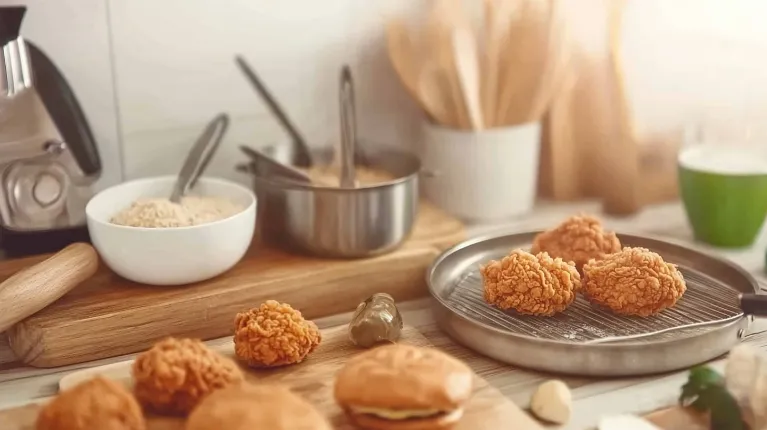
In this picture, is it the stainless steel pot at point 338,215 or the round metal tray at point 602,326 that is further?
the stainless steel pot at point 338,215

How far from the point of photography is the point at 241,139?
1.13 meters

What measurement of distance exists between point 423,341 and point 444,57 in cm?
42

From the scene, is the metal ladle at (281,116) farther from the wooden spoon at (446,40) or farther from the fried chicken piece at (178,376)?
the fried chicken piece at (178,376)

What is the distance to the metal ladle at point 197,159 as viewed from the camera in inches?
38.2

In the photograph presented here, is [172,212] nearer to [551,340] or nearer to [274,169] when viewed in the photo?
[274,169]

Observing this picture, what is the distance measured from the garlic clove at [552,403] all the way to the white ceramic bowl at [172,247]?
34 centimetres

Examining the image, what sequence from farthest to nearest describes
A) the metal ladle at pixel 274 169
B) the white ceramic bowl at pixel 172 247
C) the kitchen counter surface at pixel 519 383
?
the metal ladle at pixel 274 169, the white ceramic bowl at pixel 172 247, the kitchen counter surface at pixel 519 383

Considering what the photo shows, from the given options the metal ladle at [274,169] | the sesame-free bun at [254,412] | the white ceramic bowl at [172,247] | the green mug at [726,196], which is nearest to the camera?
the sesame-free bun at [254,412]

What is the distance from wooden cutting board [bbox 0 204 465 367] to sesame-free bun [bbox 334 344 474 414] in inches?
8.7

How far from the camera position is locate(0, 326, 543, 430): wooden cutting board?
2.31ft

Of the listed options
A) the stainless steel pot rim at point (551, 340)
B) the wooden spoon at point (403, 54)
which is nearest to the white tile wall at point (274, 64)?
the wooden spoon at point (403, 54)

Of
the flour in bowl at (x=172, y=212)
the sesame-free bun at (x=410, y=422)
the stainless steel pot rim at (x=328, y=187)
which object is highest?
the stainless steel pot rim at (x=328, y=187)

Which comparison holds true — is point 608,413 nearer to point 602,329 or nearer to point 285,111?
point 602,329

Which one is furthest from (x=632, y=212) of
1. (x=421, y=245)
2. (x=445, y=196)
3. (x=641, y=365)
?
(x=641, y=365)
